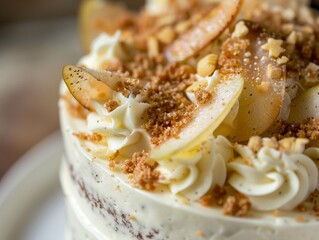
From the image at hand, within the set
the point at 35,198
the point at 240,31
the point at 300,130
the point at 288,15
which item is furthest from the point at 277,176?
the point at 35,198

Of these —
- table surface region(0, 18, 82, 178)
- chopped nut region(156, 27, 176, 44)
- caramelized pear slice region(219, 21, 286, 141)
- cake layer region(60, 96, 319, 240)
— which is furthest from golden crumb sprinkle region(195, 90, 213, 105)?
table surface region(0, 18, 82, 178)

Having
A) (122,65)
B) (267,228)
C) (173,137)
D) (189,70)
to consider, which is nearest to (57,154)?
(122,65)

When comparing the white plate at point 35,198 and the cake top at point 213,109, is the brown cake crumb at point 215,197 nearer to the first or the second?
the cake top at point 213,109

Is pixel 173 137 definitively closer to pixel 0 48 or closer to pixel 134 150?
pixel 134 150

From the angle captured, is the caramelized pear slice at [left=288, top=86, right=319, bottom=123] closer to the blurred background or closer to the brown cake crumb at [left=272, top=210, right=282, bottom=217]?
the brown cake crumb at [left=272, top=210, right=282, bottom=217]

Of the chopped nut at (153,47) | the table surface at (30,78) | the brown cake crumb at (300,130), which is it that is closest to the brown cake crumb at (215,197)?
the brown cake crumb at (300,130)

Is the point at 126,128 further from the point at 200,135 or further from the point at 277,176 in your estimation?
the point at 277,176
